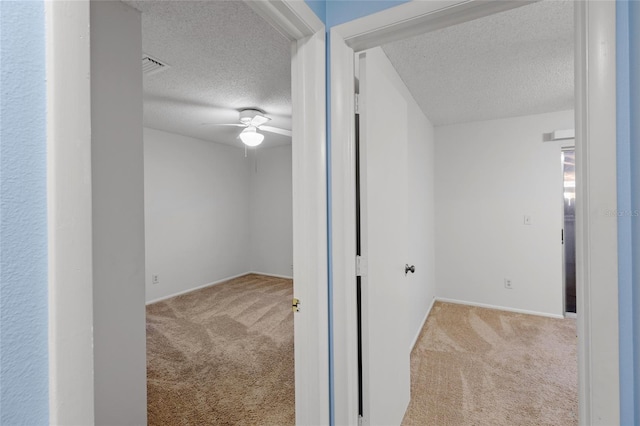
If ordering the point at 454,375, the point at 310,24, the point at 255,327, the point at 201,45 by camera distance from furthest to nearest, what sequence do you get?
the point at 255,327 < the point at 454,375 < the point at 201,45 < the point at 310,24

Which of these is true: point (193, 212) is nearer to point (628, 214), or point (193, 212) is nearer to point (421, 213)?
point (421, 213)

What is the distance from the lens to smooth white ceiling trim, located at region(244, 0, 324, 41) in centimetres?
98

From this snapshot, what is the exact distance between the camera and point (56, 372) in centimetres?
45

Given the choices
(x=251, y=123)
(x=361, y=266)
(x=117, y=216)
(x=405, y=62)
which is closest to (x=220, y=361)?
(x=117, y=216)

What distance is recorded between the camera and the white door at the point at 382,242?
1330mm

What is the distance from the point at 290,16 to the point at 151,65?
64.2 inches

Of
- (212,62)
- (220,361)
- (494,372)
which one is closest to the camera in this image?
(212,62)

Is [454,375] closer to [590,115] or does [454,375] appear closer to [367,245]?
[367,245]

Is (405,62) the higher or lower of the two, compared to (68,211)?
higher

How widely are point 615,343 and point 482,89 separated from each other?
8.30ft

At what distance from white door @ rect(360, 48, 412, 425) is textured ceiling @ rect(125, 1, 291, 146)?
83cm

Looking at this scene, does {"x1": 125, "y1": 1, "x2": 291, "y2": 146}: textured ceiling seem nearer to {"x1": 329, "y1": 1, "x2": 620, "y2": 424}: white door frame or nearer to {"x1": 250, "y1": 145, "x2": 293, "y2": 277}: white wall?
{"x1": 329, "y1": 1, "x2": 620, "y2": 424}: white door frame

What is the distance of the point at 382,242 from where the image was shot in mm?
1480

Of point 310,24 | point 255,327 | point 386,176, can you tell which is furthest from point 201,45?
point 255,327
